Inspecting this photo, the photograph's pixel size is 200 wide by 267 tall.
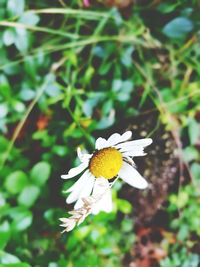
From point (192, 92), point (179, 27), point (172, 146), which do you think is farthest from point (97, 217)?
point (179, 27)

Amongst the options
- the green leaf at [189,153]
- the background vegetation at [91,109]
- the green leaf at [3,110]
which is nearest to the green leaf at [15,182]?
the background vegetation at [91,109]

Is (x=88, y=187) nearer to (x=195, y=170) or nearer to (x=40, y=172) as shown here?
(x=40, y=172)

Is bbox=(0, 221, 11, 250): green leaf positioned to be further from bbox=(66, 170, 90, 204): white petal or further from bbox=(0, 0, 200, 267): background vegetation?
bbox=(66, 170, 90, 204): white petal

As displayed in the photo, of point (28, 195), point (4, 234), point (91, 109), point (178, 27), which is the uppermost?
point (178, 27)

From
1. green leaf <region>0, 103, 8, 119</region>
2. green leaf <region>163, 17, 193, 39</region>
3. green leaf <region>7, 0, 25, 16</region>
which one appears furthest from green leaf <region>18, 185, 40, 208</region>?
green leaf <region>163, 17, 193, 39</region>

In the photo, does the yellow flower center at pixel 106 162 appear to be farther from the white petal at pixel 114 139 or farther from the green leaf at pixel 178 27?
the green leaf at pixel 178 27

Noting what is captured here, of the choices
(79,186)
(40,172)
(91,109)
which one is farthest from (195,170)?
(79,186)

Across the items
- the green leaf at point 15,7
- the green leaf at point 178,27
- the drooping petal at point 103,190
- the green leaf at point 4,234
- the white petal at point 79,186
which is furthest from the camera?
the green leaf at point 178,27
